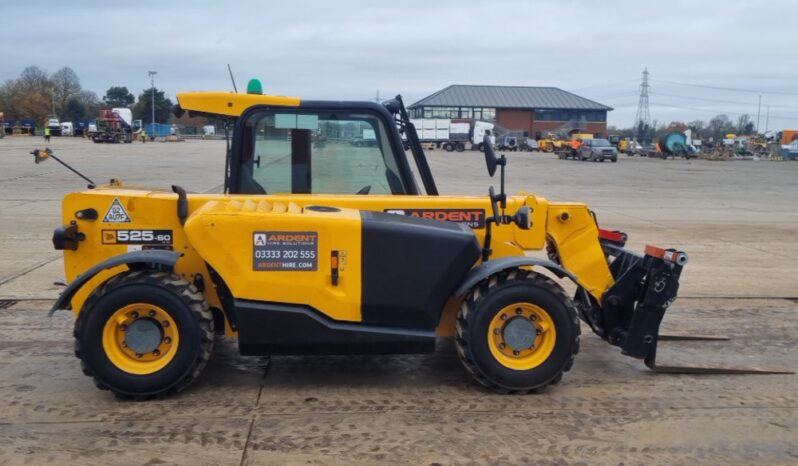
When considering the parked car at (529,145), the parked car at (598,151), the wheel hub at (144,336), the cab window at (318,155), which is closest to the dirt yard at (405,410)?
the wheel hub at (144,336)

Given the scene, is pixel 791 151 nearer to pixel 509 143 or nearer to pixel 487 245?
pixel 509 143

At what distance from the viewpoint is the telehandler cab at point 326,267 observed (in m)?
5.00

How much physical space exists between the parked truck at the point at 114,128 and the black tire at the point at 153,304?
7468 cm

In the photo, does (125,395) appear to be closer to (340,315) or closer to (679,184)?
(340,315)

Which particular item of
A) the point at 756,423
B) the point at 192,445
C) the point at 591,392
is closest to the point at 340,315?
the point at 192,445

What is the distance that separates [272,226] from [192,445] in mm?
1417

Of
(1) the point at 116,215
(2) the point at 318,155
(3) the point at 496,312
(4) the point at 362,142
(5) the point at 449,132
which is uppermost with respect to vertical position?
(5) the point at 449,132

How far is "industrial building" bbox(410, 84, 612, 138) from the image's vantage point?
10400cm

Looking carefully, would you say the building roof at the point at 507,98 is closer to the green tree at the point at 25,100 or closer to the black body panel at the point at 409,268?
the green tree at the point at 25,100

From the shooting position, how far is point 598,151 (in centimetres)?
5894

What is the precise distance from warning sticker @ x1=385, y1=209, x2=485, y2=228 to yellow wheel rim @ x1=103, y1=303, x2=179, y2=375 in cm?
173

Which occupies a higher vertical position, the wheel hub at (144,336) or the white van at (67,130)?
the white van at (67,130)

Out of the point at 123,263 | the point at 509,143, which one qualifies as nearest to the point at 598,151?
the point at 509,143

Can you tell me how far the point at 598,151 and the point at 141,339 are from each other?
56858 millimetres
